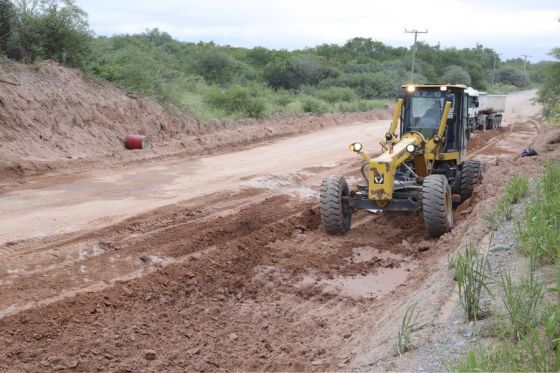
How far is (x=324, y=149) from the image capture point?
2100 centimetres

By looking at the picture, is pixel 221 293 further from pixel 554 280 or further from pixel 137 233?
pixel 554 280

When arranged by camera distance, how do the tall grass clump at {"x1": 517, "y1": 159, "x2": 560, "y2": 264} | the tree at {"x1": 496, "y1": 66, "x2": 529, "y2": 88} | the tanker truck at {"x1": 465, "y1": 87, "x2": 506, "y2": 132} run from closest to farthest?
the tall grass clump at {"x1": 517, "y1": 159, "x2": 560, "y2": 264}, the tanker truck at {"x1": 465, "y1": 87, "x2": 506, "y2": 132}, the tree at {"x1": 496, "y1": 66, "x2": 529, "y2": 88}

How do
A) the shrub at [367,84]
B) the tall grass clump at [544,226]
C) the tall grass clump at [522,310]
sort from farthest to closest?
the shrub at [367,84]
the tall grass clump at [544,226]
the tall grass clump at [522,310]

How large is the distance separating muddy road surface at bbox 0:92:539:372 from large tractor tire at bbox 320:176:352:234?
9.4 inches

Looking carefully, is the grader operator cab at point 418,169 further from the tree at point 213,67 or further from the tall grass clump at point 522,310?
the tree at point 213,67

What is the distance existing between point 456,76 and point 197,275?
64.2m

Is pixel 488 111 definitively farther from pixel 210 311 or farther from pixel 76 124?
pixel 210 311

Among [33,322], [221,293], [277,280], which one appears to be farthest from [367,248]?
[33,322]

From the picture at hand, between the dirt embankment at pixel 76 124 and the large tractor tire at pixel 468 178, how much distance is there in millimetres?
8581

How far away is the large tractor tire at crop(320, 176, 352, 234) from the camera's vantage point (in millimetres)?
10289

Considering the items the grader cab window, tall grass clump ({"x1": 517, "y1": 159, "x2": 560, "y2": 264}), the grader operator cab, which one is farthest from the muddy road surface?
the grader cab window

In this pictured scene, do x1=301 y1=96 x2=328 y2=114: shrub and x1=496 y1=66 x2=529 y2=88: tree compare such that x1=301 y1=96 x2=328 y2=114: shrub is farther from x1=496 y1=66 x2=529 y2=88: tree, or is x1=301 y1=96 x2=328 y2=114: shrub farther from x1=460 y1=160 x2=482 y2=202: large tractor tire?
x1=496 y1=66 x2=529 y2=88: tree

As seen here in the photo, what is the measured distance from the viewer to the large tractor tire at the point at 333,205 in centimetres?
1029

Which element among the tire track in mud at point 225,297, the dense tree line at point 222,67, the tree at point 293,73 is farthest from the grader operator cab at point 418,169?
the tree at point 293,73
